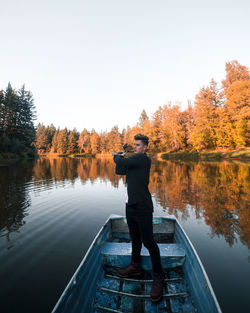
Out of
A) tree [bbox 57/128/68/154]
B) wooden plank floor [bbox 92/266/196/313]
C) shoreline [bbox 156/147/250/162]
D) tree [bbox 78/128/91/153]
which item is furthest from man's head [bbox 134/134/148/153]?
tree [bbox 57/128/68/154]

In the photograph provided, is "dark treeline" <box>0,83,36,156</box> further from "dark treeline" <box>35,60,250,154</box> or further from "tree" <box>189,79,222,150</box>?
"tree" <box>189,79,222,150</box>

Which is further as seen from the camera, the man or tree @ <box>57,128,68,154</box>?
tree @ <box>57,128,68,154</box>

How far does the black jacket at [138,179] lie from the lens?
8.98 feet

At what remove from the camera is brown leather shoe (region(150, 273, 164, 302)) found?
258cm

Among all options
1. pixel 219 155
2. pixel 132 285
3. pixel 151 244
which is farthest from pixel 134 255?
pixel 219 155

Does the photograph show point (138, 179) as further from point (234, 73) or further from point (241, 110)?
point (234, 73)

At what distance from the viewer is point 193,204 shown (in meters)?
8.86

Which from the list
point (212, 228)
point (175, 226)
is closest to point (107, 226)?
point (175, 226)

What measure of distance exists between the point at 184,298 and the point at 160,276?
456 millimetres

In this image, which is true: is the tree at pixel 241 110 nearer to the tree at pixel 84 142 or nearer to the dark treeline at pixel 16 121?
the dark treeline at pixel 16 121

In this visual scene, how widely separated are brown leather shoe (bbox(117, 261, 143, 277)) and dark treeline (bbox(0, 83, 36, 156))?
144ft

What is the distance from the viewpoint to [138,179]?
2777mm

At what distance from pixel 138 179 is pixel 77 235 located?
4.17 metres

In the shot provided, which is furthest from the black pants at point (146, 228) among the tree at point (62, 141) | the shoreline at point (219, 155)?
the tree at point (62, 141)
